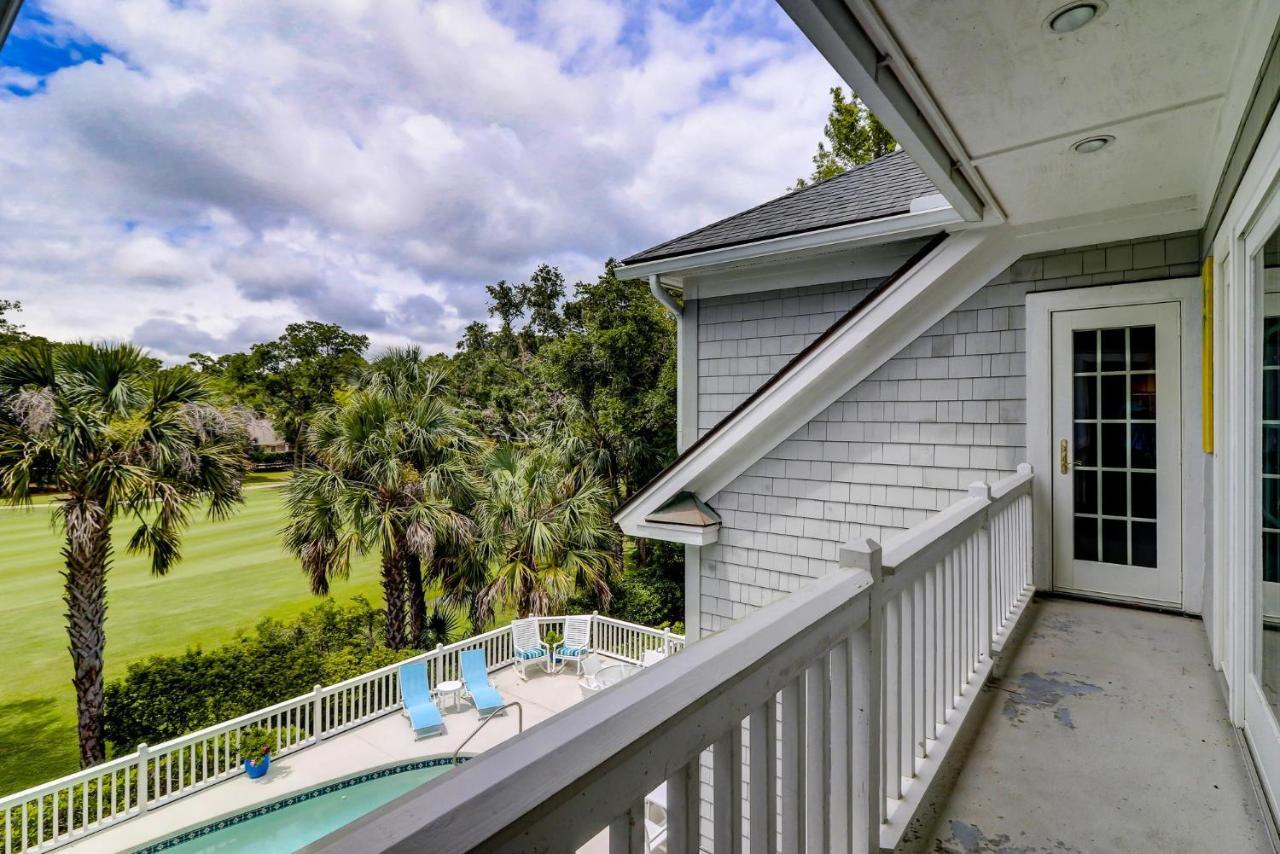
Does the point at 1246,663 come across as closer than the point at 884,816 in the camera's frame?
No

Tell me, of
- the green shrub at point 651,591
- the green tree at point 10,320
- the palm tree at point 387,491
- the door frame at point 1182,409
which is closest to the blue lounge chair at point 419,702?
the palm tree at point 387,491

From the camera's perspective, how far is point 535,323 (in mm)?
28953

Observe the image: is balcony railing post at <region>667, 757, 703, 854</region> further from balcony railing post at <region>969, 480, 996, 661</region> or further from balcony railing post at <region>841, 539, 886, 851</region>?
balcony railing post at <region>969, 480, 996, 661</region>

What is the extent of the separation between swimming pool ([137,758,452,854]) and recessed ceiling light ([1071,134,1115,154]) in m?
9.08

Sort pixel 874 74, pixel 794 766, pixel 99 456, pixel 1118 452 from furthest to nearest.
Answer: pixel 99 456 < pixel 1118 452 < pixel 874 74 < pixel 794 766

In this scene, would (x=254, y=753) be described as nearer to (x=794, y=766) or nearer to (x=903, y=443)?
(x=903, y=443)

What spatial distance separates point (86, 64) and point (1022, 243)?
35615mm

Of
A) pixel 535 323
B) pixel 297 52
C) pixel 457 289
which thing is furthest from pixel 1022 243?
pixel 457 289

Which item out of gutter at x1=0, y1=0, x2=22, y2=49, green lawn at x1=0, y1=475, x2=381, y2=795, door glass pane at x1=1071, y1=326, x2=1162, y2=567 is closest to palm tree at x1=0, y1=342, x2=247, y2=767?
green lawn at x1=0, y1=475, x2=381, y2=795

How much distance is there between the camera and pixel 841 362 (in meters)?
4.97

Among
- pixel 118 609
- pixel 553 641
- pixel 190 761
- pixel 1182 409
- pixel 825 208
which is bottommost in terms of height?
pixel 118 609

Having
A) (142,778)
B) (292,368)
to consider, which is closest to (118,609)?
(142,778)

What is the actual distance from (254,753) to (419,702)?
2383mm

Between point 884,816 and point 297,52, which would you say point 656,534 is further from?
point 297,52
